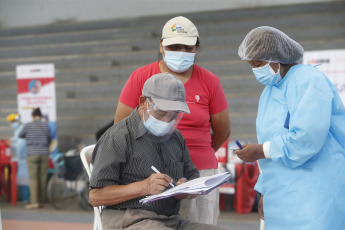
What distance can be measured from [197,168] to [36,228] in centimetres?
341

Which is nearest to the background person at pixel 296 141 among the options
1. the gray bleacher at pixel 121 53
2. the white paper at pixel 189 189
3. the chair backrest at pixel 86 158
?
the white paper at pixel 189 189

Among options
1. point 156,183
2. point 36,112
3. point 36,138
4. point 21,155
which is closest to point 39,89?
point 36,112

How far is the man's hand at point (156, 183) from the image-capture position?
5.30 ft

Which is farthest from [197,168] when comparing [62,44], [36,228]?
[62,44]

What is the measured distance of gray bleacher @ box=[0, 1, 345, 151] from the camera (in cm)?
783

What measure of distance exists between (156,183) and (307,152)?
527mm

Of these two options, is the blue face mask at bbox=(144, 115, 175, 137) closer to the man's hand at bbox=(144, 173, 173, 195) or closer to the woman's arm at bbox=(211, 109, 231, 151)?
the man's hand at bbox=(144, 173, 173, 195)

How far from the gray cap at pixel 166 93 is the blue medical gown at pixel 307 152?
335 mm

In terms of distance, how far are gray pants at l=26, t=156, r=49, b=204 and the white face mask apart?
435cm

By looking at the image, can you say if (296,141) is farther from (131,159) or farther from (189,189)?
(131,159)

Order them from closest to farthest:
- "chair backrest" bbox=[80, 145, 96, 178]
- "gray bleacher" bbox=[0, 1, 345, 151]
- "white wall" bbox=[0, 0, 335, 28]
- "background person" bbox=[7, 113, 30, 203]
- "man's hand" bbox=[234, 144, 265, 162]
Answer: "man's hand" bbox=[234, 144, 265, 162] → "chair backrest" bbox=[80, 145, 96, 178] → "background person" bbox=[7, 113, 30, 203] → "gray bleacher" bbox=[0, 1, 345, 151] → "white wall" bbox=[0, 0, 335, 28]

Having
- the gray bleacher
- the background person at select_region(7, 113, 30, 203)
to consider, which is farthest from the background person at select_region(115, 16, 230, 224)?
the gray bleacher

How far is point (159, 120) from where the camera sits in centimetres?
172

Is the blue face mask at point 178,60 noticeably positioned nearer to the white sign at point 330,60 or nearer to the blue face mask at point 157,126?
the blue face mask at point 157,126
